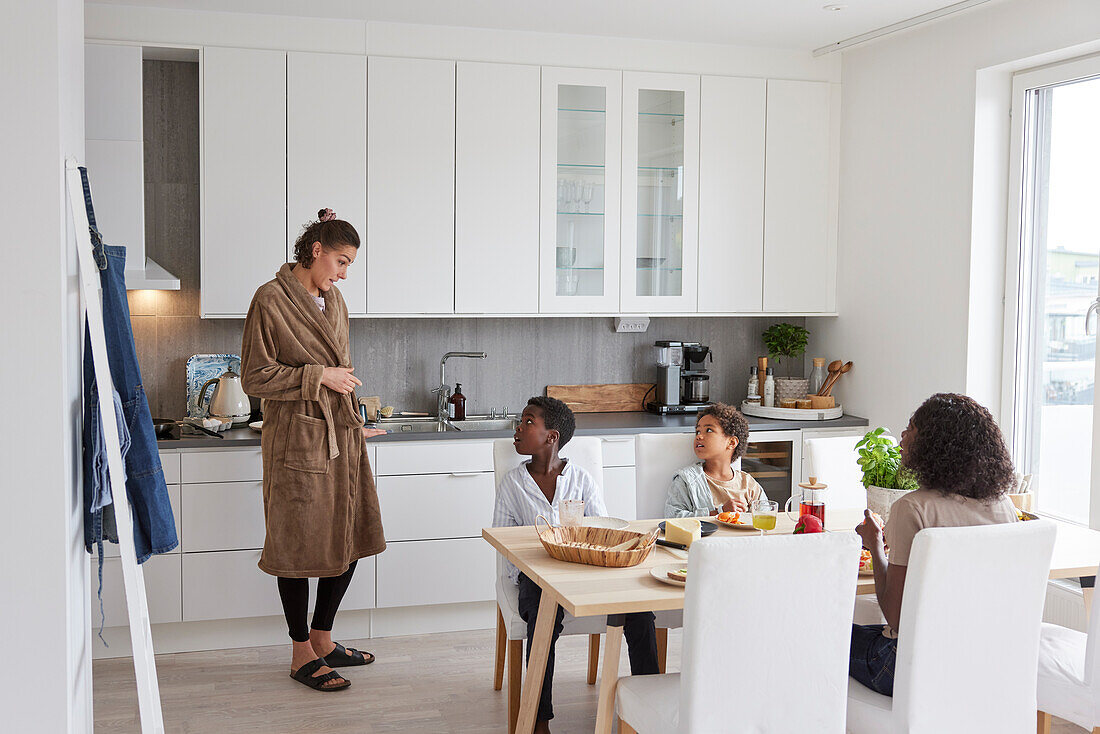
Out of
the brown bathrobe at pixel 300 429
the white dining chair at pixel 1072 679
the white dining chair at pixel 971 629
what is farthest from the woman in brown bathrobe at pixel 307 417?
the white dining chair at pixel 1072 679

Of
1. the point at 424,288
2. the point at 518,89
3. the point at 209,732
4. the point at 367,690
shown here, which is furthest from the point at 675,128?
the point at 209,732

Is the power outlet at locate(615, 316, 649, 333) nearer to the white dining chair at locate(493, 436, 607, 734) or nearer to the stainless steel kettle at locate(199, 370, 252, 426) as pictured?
the white dining chair at locate(493, 436, 607, 734)

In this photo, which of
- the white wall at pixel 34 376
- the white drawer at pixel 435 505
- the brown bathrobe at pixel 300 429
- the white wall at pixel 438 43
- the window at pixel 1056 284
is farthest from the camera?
the white drawer at pixel 435 505

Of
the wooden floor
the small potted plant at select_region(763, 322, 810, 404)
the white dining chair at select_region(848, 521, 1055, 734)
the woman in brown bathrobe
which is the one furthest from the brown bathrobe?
the small potted plant at select_region(763, 322, 810, 404)

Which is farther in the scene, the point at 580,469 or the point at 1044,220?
the point at 1044,220

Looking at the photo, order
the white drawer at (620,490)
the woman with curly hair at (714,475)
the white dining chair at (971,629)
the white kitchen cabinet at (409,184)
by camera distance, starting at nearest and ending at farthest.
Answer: the white dining chair at (971,629) → the woman with curly hair at (714,475) → the white kitchen cabinet at (409,184) → the white drawer at (620,490)

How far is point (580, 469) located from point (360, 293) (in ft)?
4.64

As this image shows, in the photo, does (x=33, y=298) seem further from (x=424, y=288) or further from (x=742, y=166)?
(x=742, y=166)

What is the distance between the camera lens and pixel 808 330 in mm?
4918

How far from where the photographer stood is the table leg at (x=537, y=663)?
8.43ft

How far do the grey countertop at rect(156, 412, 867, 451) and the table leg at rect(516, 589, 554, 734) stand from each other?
4.47 feet

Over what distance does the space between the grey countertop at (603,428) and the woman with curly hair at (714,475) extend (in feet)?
2.69

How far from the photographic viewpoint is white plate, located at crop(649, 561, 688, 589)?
2303 millimetres

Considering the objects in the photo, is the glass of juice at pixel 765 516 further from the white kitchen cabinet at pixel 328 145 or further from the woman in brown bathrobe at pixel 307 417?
the white kitchen cabinet at pixel 328 145
